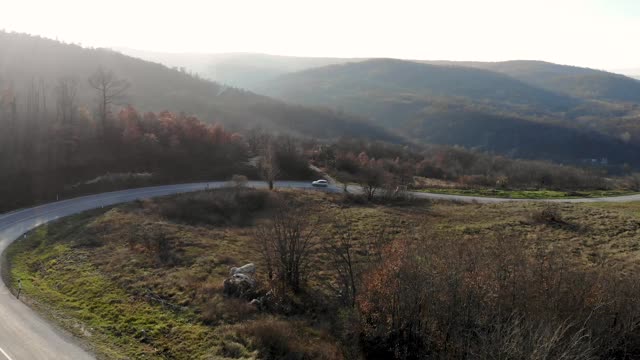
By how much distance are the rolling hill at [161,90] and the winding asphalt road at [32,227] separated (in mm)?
44871

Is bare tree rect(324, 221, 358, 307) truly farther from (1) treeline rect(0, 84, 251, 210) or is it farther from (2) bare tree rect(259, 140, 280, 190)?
(1) treeline rect(0, 84, 251, 210)

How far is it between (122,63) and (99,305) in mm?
144282

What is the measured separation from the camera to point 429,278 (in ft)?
58.0

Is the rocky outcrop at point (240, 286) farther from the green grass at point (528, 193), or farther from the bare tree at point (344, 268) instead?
the green grass at point (528, 193)

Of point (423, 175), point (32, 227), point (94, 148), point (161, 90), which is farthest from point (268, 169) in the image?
point (161, 90)

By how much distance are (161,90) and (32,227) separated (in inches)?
4559

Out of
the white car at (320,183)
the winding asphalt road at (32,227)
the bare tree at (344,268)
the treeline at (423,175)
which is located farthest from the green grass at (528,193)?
the bare tree at (344,268)

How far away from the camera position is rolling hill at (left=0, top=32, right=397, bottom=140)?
11612 cm

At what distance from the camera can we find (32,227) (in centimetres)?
3756

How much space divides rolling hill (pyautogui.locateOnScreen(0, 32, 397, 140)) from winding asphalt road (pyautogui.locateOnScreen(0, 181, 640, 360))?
147 feet

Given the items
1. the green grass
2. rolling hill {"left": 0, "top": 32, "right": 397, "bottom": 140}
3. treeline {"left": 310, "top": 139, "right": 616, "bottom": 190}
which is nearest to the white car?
treeline {"left": 310, "top": 139, "right": 616, "bottom": 190}

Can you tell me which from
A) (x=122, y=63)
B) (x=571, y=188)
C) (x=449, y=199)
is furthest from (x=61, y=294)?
(x=122, y=63)

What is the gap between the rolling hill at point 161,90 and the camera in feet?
381

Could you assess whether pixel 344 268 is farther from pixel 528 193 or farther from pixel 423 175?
pixel 423 175
